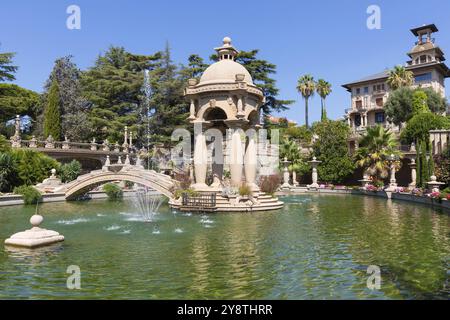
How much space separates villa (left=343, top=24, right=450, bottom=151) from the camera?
6625 cm

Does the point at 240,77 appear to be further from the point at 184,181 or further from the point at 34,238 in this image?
the point at 34,238

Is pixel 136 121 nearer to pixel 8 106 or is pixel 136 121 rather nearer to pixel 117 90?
pixel 117 90

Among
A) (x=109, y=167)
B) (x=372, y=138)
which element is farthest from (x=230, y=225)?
(x=372, y=138)

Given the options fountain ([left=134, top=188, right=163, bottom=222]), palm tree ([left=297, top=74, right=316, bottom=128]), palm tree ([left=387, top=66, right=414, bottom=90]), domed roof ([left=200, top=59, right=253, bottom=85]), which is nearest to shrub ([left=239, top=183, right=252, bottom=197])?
fountain ([left=134, top=188, right=163, bottom=222])

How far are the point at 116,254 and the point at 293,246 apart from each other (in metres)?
5.53

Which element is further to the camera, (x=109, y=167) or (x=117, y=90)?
(x=117, y=90)

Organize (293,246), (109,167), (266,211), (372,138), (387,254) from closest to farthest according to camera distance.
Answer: (387,254), (293,246), (266,211), (109,167), (372,138)

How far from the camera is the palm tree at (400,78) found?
2477 inches

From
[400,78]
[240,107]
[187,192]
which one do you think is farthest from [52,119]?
[400,78]

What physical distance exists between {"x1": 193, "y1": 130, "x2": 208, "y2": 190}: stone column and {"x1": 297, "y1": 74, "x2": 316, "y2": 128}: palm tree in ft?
189

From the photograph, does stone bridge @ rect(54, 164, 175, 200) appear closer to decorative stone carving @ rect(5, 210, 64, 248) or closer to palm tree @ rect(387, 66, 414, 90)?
decorative stone carving @ rect(5, 210, 64, 248)

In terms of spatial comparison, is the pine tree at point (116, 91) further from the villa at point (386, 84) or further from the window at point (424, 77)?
the window at point (424, 77)

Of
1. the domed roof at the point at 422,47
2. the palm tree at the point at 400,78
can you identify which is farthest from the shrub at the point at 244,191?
the domed roof at the point at 422,47
